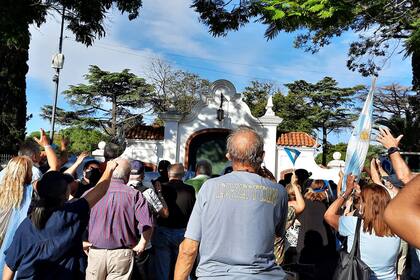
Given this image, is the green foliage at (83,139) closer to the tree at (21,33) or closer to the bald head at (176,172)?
the tree at (21,33)

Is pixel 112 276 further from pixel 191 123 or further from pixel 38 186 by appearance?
pixel 191 123

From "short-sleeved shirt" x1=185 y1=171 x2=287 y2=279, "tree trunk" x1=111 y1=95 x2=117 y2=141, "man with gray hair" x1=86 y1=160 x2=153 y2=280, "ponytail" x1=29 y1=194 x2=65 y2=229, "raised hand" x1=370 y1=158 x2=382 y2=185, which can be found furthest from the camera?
"tree trunk" x1=111 y1=95 x2=117 y2=141

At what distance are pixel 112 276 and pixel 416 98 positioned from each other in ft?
67.7

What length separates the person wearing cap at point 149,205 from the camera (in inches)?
194

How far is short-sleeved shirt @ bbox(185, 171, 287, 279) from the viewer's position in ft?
8.89

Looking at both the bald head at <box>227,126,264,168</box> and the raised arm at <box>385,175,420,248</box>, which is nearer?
the raised arm at <box>385,175,420,248</box>

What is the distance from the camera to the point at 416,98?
21.7m

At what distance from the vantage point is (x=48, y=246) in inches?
124

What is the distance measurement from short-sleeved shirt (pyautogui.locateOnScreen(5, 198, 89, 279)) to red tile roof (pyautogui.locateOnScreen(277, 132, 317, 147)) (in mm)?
15682

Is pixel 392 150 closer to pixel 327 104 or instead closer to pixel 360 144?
pixel 360 144

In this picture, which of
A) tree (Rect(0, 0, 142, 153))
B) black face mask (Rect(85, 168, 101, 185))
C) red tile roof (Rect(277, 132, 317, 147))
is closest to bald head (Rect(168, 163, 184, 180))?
black face mask (Rect(85, 168, 101, 185))

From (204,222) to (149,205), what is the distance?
236 centimetres

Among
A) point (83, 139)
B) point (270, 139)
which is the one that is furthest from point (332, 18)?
point (83, 139)

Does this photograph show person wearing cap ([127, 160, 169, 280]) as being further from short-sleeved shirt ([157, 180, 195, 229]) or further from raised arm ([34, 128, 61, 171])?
raised arm ([34, 128, 61, 171])
